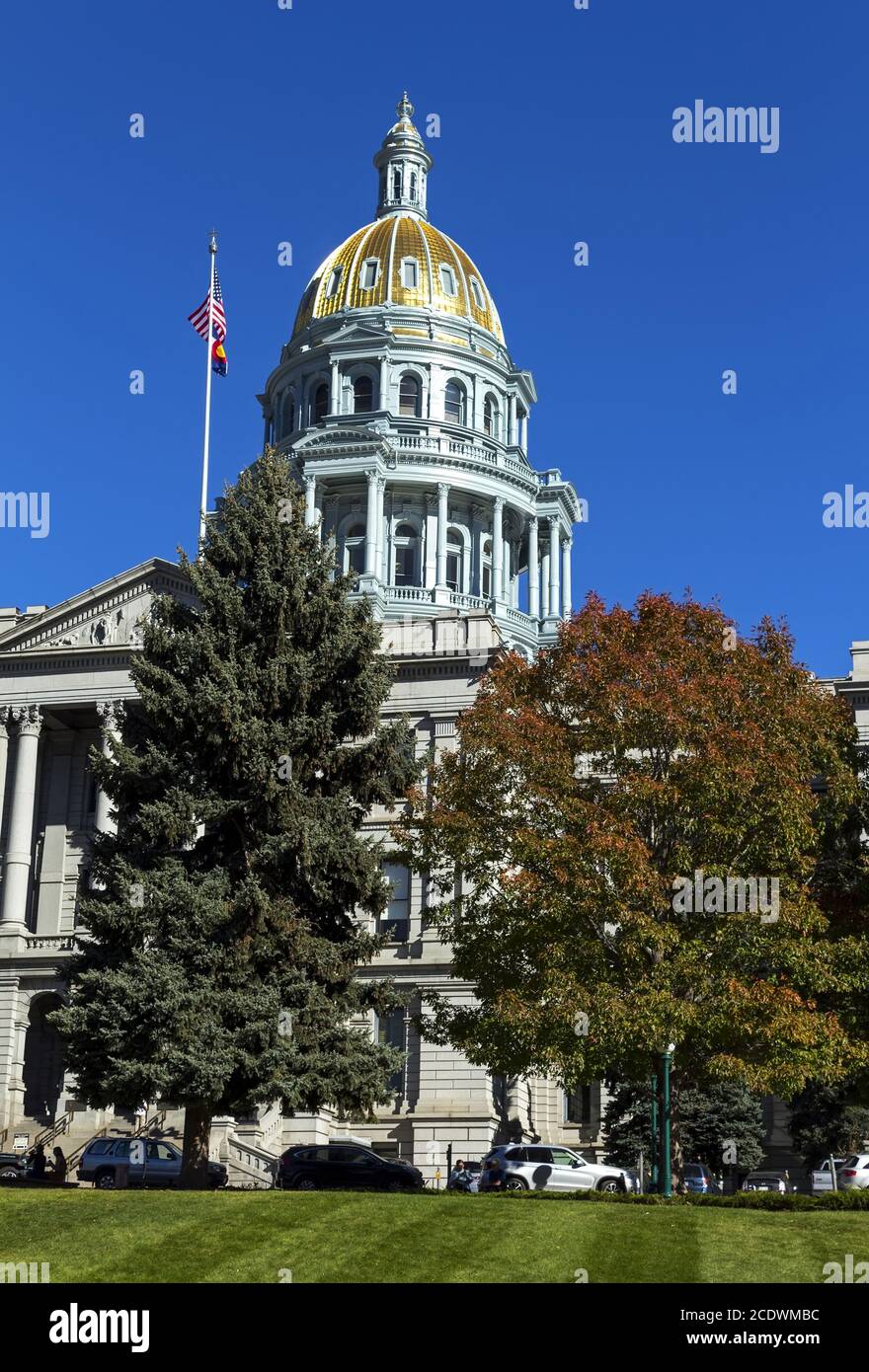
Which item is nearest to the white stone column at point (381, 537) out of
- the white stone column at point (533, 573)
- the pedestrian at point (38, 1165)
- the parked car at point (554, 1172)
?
the white stone column at point (533, 573)

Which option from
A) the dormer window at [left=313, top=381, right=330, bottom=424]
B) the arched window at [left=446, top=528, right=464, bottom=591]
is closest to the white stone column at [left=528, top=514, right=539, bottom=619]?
the arched window at [left=446, top=528, right=464, bottom=591]

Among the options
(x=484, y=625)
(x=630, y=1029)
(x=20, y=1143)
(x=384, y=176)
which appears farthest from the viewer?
(x=384, y=176)

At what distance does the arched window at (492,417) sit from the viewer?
108125mm

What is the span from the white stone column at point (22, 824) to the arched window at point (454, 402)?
142 feet

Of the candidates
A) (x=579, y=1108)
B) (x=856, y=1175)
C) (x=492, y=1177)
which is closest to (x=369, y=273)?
(x=579, y=1108)

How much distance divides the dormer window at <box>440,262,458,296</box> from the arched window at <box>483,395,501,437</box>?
685 centimetres

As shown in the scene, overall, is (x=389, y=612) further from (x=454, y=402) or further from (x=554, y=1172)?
(x=554, y=1172)

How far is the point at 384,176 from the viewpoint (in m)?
121

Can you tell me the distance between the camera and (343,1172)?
4162cm

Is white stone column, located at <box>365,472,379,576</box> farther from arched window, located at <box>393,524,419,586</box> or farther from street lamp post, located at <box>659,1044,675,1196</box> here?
street lamp post, located at <box>659,1044,675,1196</box>

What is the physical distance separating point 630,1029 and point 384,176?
309 feet
